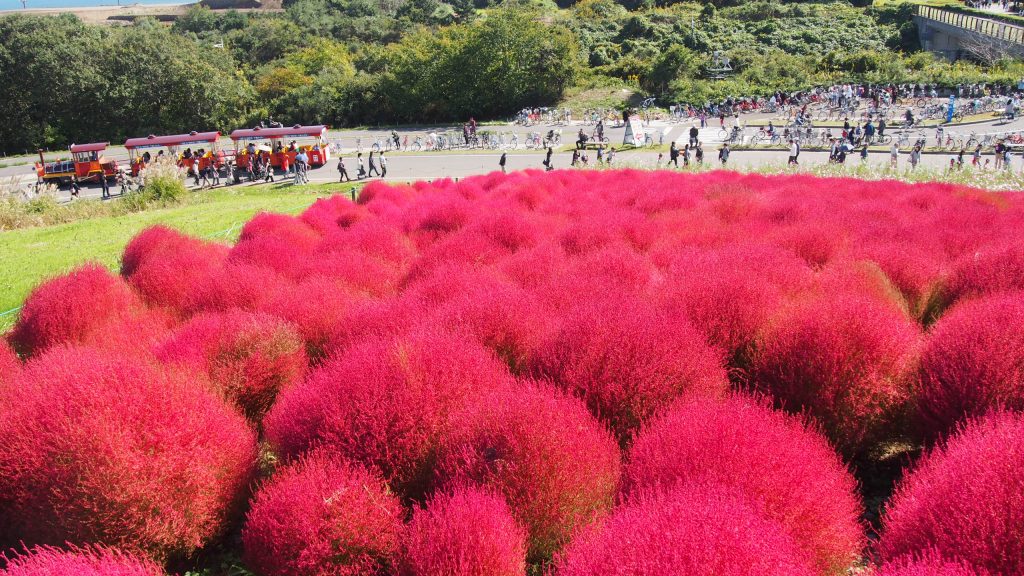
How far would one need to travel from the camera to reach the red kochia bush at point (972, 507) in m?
2.69

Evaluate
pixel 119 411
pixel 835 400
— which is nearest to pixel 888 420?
pixel 835 400

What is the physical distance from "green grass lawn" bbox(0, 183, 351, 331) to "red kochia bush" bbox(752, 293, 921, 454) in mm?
10391

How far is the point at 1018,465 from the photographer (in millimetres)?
2955

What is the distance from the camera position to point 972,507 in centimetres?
282

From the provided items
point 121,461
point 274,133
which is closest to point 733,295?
point 121,461

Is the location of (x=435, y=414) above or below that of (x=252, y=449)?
above

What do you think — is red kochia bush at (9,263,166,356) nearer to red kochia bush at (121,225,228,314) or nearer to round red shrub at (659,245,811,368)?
red kochia bush at (121,225,228,314)

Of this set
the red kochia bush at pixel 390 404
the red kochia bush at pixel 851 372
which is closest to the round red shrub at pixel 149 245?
the red kochia bush at pixel 390 404

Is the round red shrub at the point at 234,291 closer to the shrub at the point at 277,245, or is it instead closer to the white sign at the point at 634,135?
the shrub at the point at 277,245

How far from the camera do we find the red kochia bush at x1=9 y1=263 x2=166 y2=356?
6.86 m

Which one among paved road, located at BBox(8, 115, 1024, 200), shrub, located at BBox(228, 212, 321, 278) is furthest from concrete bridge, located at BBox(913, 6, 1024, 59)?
shrub, located at BBox(228, 212, 321, 278)

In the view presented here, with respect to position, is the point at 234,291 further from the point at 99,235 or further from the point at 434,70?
the point at 434,70

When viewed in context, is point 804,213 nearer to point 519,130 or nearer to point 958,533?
point 958,533

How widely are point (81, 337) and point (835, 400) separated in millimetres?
7578
